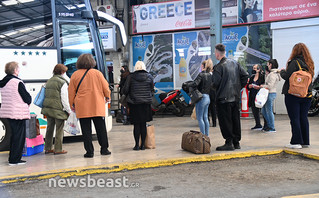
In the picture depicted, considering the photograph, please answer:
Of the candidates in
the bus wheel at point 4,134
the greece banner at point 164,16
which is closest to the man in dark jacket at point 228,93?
the bus wheel at point 4,134

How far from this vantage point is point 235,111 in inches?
296

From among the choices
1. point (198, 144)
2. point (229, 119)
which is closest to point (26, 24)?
point (198, 144)

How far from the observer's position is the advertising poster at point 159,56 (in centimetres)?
1700

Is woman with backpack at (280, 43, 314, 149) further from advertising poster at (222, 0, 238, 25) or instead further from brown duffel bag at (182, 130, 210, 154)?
advertising poster at (222, 0, 238, 25)

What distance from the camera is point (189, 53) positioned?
16.7 metres

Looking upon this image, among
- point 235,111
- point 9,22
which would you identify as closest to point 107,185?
point 235,111

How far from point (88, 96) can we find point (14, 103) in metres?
1.23

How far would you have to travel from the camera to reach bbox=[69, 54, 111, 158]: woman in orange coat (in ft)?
23.5

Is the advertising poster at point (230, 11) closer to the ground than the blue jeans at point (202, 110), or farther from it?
farther from it

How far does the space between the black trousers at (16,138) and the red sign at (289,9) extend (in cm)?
1083

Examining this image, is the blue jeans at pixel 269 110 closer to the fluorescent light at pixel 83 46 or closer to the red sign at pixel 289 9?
the fluorescent light at pixel 83 46

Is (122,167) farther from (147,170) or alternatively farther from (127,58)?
(127,58)

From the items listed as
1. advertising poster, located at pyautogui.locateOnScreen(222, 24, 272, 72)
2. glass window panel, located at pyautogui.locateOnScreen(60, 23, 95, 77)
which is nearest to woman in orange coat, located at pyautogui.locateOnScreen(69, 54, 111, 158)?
glass window panel, located at pyautogui.locateOnScreen(60, 23, 95, 77)

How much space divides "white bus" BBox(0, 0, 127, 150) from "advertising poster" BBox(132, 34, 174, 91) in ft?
25.1
